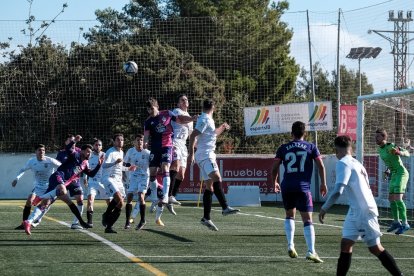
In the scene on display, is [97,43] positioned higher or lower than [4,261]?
higher

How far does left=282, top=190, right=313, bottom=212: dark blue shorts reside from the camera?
538 inches

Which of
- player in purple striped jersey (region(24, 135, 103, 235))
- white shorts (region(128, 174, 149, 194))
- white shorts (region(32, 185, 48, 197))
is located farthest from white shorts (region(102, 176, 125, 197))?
white shorts (region(32, 185, 48, 197))

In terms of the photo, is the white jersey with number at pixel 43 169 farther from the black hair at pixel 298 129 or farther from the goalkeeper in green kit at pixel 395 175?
the black hair at pixel 298 129

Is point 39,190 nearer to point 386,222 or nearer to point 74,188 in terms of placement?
point 74,188

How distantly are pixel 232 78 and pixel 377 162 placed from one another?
2214 cm

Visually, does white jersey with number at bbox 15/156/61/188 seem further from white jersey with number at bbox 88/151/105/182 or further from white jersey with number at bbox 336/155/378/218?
white jersey with number at bbox 336/155/378/218

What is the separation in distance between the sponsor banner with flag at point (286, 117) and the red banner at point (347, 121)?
514 mm

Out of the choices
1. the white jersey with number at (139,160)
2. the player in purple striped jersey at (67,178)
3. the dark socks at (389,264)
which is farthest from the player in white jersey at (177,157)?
the dark socks at (389,264)

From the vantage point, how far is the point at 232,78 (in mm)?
50719

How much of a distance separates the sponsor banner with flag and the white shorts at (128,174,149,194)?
61.7 feet

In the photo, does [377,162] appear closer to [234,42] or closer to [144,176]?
[144,176]

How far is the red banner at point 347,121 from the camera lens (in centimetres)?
3819

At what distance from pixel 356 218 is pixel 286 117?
28694mm

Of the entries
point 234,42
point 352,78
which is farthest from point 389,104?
point 352,78
